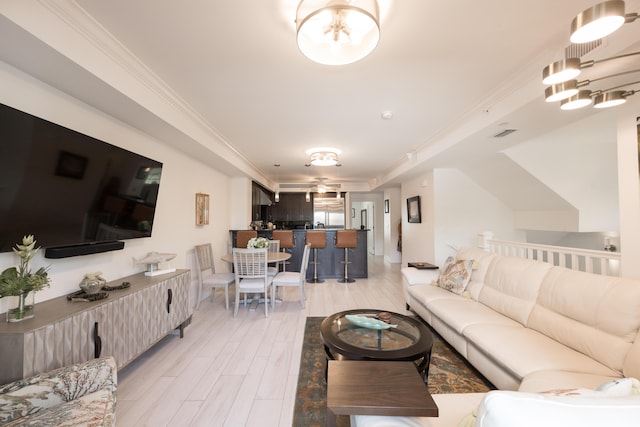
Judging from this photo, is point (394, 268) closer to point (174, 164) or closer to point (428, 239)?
point (428, 239)

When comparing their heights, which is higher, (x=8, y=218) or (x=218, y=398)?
(x=8, y=218)

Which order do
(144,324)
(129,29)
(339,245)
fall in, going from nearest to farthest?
(129,29) → (144,324) → (339,245)

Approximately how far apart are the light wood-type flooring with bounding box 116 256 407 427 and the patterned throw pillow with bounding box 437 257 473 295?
88cm

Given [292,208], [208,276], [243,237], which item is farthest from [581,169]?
[292,208]

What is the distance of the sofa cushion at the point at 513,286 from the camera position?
2.32 metres

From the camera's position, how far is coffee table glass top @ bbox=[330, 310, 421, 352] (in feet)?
6.50

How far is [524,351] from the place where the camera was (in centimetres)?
179

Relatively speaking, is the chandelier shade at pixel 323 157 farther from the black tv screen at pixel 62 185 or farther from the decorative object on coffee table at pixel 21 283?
the decorative object on coffee table at pixel 21 283

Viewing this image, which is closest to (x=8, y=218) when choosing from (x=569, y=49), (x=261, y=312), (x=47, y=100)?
(x=47, y=100)

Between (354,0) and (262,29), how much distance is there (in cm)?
69

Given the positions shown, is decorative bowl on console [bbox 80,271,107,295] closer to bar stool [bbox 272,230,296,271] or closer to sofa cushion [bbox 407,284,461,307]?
sofa cushion [bbox 407,284,461,307]

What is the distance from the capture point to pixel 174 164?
143 inches

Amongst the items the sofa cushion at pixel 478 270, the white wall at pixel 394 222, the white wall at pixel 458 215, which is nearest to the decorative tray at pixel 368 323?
the sofa cushion at pixel 478 270

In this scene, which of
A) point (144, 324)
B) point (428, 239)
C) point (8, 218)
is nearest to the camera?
point (8, 218)
